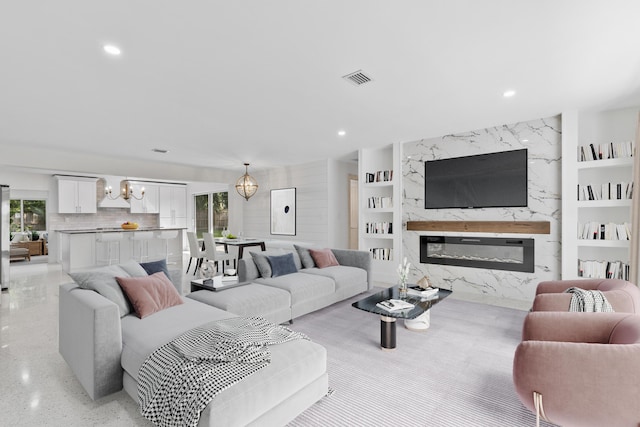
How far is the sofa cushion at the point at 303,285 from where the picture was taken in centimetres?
358

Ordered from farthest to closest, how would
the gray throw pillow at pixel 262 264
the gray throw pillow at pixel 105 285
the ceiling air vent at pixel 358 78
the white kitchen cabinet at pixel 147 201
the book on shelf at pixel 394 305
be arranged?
1. the white kitchen cabinet at pixel 147 201
2. the gray throw pillow at pixel 262 264
3. the book on shelf at pixel 394 305
4. the ceiling air vent at pixel 358 78
5. the gray throw pillow at pixel 105 285

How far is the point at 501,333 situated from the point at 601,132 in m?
2.97

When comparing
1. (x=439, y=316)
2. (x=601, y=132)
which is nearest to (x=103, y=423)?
(x=439, y=316)

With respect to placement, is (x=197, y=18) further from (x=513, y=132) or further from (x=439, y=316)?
(x=513, y=132)

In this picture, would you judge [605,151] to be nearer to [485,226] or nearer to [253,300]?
[485,226]

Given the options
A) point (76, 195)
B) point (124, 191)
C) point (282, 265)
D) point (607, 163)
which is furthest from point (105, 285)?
point (76, 195)

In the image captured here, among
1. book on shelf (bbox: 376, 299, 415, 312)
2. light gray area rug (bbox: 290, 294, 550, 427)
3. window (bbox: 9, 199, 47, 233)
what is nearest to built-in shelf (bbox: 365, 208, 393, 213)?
light gray area rug (bbox: 290, 294, 550, 427)

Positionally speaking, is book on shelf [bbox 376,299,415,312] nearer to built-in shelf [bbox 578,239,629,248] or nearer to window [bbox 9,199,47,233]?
built-in shelf [bbox 578,239,629,248]

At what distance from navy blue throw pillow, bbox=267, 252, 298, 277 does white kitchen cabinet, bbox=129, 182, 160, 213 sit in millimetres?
7791

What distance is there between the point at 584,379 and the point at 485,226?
11.6 ft

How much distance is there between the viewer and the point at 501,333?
3266 mm

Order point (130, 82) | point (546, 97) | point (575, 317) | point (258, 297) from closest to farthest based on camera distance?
point (575, 317) < point (130, 82) < point (258, 297) < point (546, 97)

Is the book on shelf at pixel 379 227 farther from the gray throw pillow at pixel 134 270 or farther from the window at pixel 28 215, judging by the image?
the window at pixel 28 215

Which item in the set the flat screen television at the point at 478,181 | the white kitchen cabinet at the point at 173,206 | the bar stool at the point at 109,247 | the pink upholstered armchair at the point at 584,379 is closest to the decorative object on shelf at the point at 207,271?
the pink upholstered armchair at the point at 584,379
